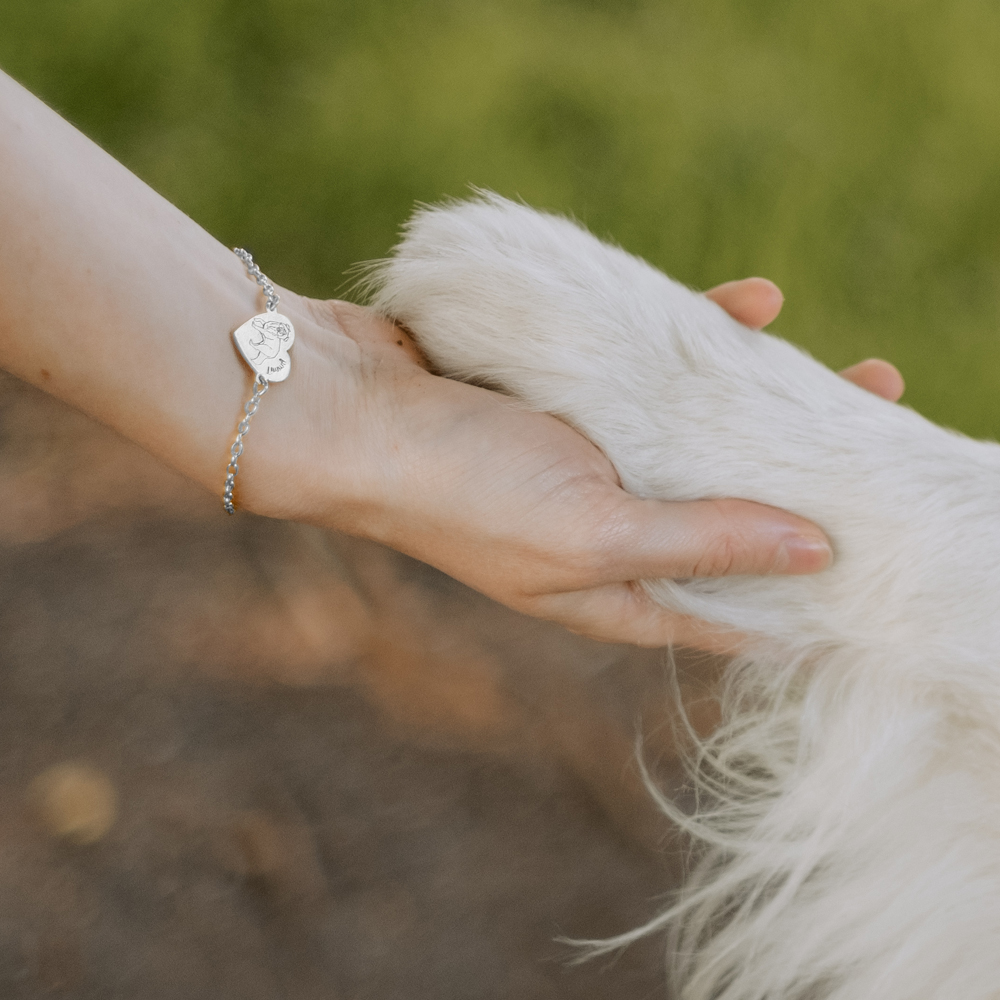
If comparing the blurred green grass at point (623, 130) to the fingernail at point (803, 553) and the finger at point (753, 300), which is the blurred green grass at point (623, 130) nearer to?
the finger at point (753, 300)

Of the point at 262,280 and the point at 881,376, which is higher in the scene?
the point at 881,376

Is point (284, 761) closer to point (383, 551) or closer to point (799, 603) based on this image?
point (383, 551)

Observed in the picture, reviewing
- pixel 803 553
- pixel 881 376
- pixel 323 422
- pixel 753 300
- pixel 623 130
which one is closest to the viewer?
pixel 803 553

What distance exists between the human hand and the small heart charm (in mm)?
18

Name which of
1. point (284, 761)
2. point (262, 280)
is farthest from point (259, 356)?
point (284, 761)

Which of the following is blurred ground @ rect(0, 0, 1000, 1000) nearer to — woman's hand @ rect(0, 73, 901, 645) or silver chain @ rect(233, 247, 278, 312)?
woman's hand @ rect(0, 73, 901, 645)

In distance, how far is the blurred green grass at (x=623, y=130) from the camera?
4.11 feet

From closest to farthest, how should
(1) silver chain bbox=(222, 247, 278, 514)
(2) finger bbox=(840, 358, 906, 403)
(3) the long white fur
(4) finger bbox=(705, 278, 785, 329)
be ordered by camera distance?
(3) the long white fur
(1) silver chain bbox=(222, 247, 278, 514)
(4) finger bbox=(705, 278, 785, 329)
(2) finger bbox=(840, 358, 906, 403)

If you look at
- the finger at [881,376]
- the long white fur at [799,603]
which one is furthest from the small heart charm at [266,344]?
the finger at [881,376]

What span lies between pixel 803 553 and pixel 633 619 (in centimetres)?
18

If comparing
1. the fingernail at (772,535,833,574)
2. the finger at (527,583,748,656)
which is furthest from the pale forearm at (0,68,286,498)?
the fingernail at (772,535,833,574)

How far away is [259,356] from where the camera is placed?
85cm

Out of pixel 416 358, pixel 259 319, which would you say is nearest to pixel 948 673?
pixel 416 358

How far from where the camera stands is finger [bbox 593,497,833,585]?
76 cm
